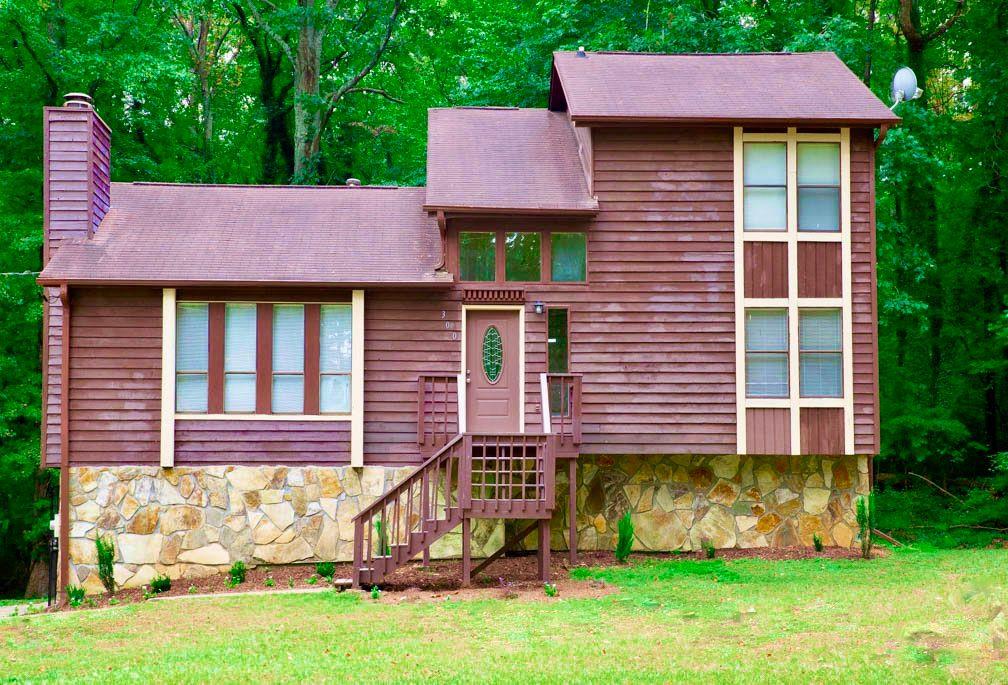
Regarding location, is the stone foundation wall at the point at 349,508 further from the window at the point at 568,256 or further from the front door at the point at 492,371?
the window at the point at 568,256

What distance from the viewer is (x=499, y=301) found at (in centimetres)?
1255

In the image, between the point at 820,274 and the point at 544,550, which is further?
the point at 820,274

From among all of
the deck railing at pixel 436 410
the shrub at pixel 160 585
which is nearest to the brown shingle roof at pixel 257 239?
the deck railing at pixel 436 410

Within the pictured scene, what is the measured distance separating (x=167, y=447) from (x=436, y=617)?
485 centimetres

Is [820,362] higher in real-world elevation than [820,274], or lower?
lower

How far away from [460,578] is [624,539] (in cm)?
216

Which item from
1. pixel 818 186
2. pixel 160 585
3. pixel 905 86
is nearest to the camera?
pixel 160 585

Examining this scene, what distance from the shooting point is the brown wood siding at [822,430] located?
12.3m

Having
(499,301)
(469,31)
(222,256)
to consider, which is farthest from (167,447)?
(469,31)

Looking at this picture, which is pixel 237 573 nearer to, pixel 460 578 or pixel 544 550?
pixel 460 578

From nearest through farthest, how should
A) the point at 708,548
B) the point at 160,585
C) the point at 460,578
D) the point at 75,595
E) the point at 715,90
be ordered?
the point at 460,578 < the point at 75,595 < the point at 160,585 < the point at 708,548 < the point at 715,90

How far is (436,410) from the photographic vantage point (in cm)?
1242

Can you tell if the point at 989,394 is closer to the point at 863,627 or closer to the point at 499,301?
the point at 499,301

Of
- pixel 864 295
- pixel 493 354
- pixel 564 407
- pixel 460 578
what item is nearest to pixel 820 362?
pixel 864 295
